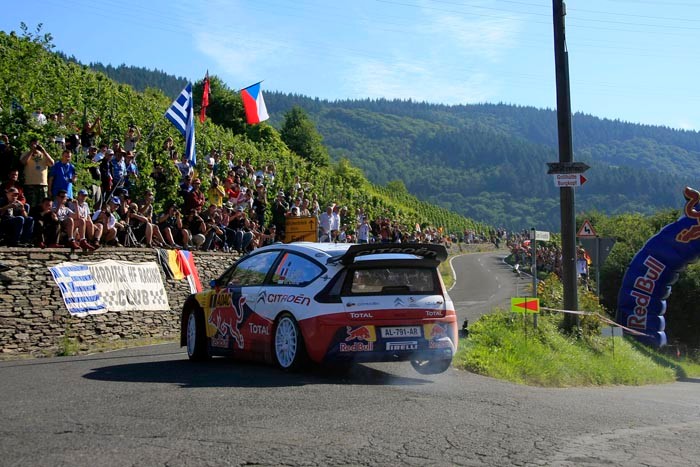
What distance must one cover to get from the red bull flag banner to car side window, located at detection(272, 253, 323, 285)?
6670 mm

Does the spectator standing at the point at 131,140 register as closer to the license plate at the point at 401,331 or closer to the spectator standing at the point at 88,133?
the spectator standing at the point at 88,133

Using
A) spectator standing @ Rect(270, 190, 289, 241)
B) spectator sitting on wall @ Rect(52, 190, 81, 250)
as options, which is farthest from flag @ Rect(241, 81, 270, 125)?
spectator sitting on wall @ Rect(52, 190, 81, 250)

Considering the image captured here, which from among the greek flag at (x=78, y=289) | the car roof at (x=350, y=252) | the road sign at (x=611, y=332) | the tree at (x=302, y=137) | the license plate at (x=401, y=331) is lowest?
the road sign at (x=611, y=332)

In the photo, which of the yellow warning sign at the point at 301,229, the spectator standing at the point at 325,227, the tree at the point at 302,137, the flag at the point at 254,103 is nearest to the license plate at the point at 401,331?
the yellow warning sign at the point at 301,229

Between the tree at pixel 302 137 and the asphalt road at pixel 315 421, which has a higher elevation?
the tree at pixel 302 137

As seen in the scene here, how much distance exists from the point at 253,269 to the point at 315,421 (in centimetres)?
462

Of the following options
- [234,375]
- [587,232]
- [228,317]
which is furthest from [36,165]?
[587,232]

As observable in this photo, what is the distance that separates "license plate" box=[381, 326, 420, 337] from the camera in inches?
400

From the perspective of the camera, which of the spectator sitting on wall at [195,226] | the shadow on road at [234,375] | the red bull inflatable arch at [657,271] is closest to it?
the shadow on road at [234,375]

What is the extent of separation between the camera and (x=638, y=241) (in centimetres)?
3822

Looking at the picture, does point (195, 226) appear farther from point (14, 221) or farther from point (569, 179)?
point (569, 179)

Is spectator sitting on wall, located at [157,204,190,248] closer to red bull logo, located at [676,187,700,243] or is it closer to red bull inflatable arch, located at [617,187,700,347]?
red bull inflatable arch, located at [617,187,700,347]

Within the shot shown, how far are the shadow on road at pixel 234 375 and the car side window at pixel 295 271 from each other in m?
1.13

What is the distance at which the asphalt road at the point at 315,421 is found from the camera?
6.06 meters
